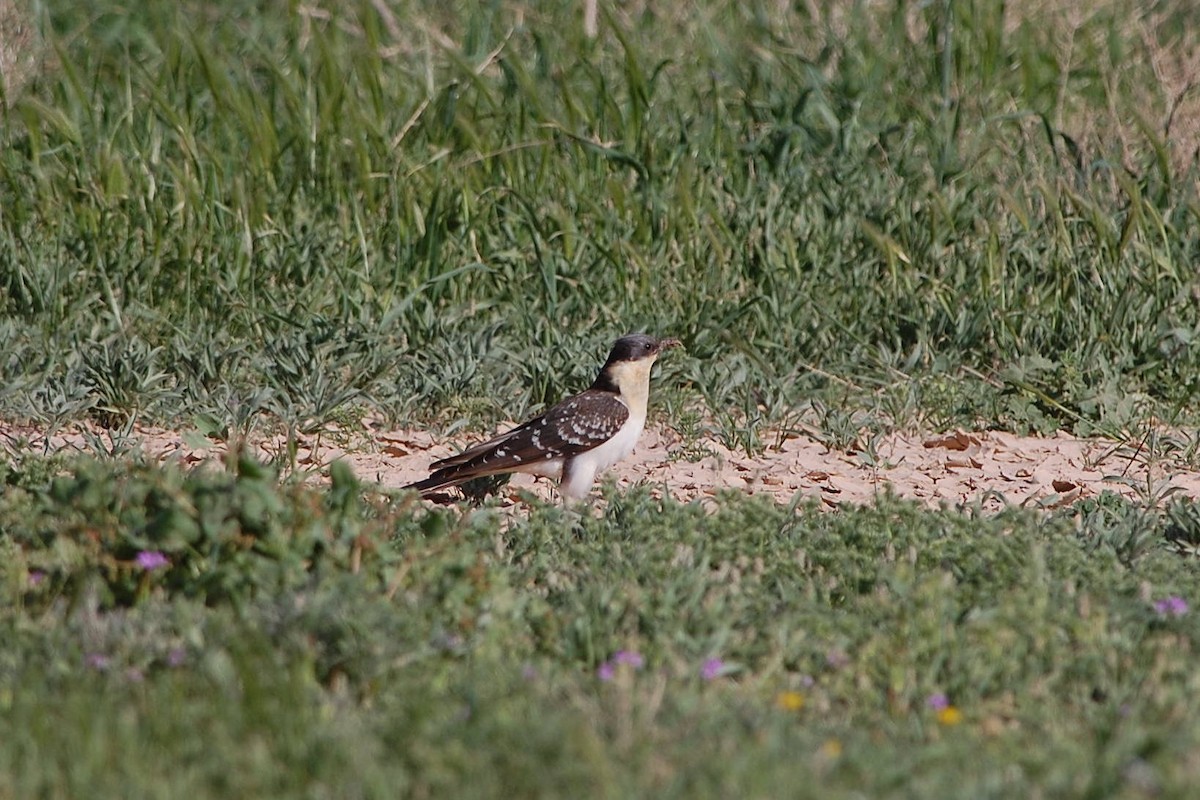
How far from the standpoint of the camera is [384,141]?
28.8 feet

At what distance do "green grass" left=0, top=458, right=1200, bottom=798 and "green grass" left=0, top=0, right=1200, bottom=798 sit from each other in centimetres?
2

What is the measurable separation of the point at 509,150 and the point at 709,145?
1.12 meters

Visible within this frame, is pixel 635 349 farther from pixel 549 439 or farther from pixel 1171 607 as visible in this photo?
pixel 1171 607

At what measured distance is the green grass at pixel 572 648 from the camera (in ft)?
11.8

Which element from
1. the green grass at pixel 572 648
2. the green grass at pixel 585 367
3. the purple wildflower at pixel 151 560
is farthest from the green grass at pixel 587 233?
the purple wildflower at pixel 151 560

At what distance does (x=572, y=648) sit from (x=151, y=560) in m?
1.17

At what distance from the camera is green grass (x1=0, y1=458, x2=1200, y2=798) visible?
3598 millimetres

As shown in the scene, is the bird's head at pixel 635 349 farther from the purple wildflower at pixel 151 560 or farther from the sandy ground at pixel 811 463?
the purple wildflower at pixel 151 560

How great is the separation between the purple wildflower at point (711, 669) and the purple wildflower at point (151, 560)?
1.52 meters

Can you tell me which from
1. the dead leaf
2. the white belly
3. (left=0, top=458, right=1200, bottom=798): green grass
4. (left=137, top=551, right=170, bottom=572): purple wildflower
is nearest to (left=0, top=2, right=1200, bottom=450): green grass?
the dead leaf

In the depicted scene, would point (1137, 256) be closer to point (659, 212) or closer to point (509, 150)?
point (659, 212)

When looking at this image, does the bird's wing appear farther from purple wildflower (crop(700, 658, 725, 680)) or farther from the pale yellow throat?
purple wildflower (crop(700, 658, 725, 680))

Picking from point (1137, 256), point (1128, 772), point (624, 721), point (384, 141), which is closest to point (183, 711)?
point (624, 721)

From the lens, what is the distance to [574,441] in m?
6.75
